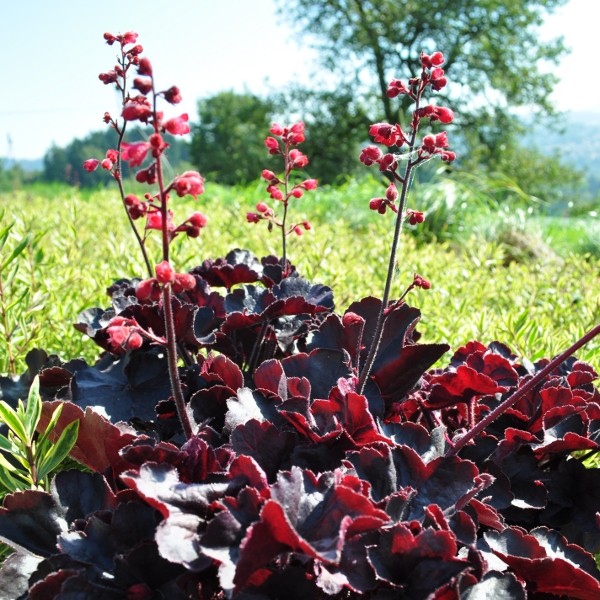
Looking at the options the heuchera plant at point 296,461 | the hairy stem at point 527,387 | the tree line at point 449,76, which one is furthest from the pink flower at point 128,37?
the tree line at point 449,76

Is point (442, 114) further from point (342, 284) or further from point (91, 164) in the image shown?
point (342, 284)

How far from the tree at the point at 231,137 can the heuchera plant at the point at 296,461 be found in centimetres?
3229

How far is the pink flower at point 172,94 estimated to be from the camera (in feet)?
3.75

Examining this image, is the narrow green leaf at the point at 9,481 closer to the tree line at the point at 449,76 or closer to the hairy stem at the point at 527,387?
the hairy stem at the point at 527,387

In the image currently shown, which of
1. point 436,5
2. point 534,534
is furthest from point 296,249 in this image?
point 436,5

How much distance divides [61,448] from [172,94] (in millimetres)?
790

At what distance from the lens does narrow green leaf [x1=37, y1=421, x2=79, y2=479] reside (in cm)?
142

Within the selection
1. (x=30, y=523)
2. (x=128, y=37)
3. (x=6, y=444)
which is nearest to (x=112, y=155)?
(x=128, y=37)

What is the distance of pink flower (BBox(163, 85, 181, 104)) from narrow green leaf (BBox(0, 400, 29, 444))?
0.75 m

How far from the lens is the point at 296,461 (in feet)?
4.45

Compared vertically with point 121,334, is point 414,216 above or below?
above

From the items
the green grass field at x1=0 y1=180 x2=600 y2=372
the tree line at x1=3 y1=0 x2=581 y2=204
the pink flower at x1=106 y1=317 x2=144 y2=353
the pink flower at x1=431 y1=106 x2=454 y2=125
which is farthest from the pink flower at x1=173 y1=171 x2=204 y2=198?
the tree line at x1=3 y1=0 x2=581 y2=204

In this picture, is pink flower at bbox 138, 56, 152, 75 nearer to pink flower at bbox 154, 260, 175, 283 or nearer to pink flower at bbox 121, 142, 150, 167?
pink flower at bbox 121, 142, 150, 167

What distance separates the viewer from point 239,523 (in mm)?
1091
